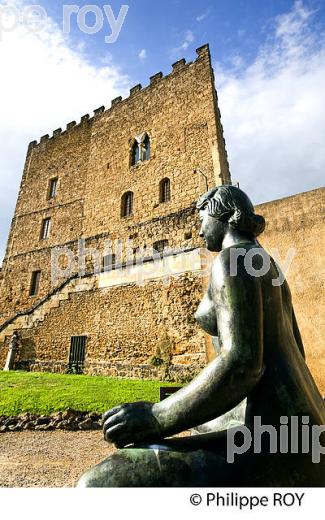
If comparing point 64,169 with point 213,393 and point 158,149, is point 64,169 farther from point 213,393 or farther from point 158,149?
point 213,393

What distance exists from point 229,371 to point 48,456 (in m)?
4.05

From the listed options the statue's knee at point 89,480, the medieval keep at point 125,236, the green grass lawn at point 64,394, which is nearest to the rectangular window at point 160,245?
the medieval keep at point 125,236

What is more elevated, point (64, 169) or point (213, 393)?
point (64, 169)

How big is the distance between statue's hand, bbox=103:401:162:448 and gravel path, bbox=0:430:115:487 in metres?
2.59

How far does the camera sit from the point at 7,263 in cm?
2091

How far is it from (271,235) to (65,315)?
933 cm

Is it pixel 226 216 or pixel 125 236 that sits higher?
pixel 125 236

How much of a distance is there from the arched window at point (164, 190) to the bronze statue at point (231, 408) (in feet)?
50.0

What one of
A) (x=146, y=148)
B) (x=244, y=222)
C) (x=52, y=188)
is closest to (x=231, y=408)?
(x=244, y=222)

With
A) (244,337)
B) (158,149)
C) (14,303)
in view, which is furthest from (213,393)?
(14,303)

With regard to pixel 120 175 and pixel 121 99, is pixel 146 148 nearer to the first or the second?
pixel 120 175

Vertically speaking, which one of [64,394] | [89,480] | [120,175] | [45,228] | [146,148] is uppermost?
[146,148]

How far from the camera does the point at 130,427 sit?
114cm
